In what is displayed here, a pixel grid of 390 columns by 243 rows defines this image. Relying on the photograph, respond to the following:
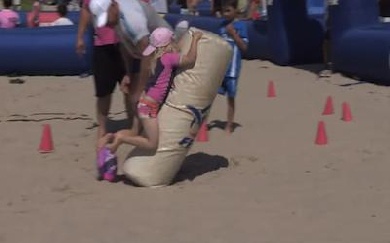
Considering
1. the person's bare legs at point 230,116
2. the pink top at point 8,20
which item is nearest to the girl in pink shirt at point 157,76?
the person's bare legs at point 230,116

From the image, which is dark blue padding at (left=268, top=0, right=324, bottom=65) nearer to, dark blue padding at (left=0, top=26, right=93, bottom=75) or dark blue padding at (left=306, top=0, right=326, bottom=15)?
dark blue padding at (left=0, top=26, right=93, bottom=75)

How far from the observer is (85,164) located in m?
7.39

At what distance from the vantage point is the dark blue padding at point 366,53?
11428mm

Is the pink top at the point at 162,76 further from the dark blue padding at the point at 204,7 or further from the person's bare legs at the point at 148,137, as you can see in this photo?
the dark blue padding at the point at 204,7

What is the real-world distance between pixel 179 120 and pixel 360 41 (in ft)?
20.0

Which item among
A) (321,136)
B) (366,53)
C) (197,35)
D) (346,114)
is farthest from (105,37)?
(366,53)

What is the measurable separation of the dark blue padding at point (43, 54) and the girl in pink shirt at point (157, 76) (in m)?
6.55

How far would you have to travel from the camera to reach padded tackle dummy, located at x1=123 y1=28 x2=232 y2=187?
6.50 metres

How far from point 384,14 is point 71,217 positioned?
1012cm

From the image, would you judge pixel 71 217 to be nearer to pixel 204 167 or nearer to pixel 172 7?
pixel 204 167

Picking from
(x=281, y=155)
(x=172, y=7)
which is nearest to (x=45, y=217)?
(x=281, y=155)

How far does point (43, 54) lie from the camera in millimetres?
13188

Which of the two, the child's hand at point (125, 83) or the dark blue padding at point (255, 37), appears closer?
the child's hand at point (125, 83)

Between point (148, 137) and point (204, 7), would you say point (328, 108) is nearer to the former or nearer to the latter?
point (148, 137)
